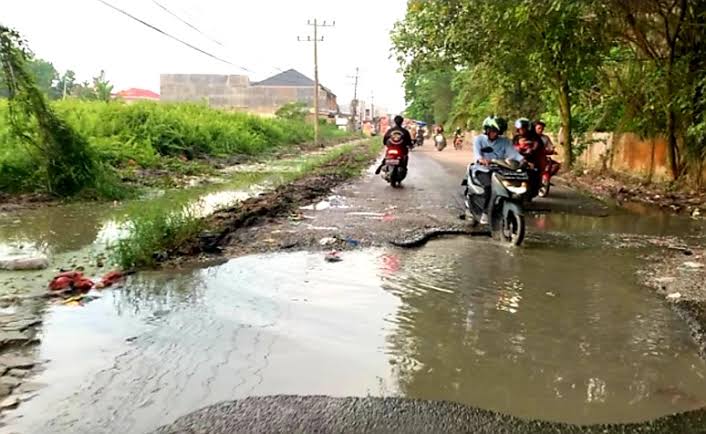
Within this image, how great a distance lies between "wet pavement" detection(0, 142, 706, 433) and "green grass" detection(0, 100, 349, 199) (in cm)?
731

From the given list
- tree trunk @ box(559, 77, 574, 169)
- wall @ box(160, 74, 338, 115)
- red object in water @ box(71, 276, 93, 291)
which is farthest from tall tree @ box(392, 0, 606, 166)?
wall @ box(160, 74, 338, 115)

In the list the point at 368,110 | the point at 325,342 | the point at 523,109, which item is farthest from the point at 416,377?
the point at 368,110

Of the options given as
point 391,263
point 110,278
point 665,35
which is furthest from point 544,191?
point 110,278

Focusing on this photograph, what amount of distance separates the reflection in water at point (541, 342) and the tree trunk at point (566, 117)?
13555mm

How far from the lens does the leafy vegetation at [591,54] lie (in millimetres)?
12633

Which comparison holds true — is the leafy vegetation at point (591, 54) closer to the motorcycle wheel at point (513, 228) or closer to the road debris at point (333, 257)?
the motorcycle wheel at point (513, 228)

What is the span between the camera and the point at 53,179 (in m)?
12.1

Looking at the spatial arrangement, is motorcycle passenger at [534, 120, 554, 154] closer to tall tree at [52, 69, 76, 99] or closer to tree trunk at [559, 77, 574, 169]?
tree trunk at [559, 77, 574, 169]

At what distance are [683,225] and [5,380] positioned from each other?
9.44m

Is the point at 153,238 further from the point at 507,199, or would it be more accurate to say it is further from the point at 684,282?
the point at 684,282

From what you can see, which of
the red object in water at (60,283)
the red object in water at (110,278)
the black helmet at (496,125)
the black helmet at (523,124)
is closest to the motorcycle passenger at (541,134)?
the black helmet at (523,124)

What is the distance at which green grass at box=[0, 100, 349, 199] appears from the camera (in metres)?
12.3

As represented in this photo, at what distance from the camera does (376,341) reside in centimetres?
452

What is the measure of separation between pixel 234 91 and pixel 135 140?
56.7m
